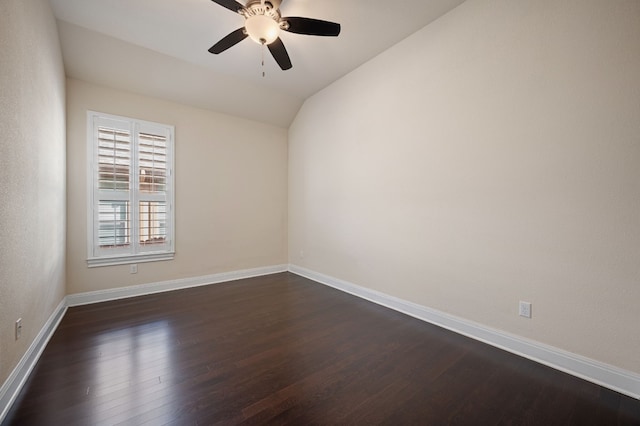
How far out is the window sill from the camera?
10.5 ft

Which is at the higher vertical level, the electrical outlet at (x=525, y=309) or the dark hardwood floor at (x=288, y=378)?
the electrical outlet at (x=525, y=309)

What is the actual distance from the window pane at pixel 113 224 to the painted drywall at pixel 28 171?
0.59 m

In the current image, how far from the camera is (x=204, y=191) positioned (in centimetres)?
403

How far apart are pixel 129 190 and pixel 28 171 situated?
5.48 feet

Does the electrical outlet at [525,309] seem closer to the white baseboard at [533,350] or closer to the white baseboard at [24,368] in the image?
the white baseboard at [533,350]

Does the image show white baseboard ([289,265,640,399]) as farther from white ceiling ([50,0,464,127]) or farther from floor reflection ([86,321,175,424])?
white ceiling ([50,0,464,127])

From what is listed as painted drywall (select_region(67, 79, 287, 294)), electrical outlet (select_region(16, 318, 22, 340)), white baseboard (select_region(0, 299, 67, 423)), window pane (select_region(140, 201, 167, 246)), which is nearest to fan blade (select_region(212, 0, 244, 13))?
painted drywall (select_region(67, 79, 287, 294))

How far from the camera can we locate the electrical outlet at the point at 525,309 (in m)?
2.07

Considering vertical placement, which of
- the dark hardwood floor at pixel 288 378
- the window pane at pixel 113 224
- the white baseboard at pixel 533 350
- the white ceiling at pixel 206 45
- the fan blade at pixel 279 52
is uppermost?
the white ceiling at pixel 206 45

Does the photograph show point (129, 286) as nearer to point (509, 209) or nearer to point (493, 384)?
point (493, 384)

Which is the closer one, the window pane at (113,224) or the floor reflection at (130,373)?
the floor reflection at (130,373)

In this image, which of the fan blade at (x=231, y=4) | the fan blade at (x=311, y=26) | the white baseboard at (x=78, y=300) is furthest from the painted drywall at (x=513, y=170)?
the white baseboard at (x=78, y=300)

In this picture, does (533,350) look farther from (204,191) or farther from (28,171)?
(204,191)

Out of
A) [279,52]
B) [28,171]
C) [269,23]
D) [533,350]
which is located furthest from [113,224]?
[533,350]
